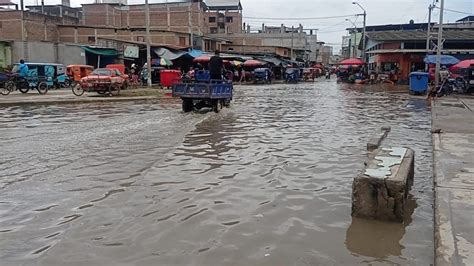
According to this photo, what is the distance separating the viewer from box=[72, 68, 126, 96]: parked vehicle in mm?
23172

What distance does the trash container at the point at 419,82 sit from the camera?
27.1 metres

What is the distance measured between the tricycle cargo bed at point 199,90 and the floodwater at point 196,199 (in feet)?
12.1

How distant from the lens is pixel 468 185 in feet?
20.0

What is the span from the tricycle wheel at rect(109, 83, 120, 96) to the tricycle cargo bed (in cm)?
930

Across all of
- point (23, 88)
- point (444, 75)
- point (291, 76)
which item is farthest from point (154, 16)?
point (444, 75)

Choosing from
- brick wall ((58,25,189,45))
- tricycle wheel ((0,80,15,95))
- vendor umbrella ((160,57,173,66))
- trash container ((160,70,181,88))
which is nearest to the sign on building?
vendor umbrella ((160,57,173,66))

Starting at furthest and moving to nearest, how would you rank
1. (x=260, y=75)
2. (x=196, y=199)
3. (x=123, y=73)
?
(x=260, y=75) → (x=123, y=73) → (x=196, y=199)

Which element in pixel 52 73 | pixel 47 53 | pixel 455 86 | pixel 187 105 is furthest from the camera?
pixel 47 53

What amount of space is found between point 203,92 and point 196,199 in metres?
9.90

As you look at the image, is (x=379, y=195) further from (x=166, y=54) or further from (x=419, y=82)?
(x=166, y=54)

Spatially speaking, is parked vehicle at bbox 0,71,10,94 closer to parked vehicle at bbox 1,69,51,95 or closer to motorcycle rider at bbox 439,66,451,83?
parked vehicle at bbox 1,69,51,95

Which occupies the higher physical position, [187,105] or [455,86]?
[455,86]

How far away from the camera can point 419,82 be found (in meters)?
27.2

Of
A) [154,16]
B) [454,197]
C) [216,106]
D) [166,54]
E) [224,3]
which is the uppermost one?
[224,3]
